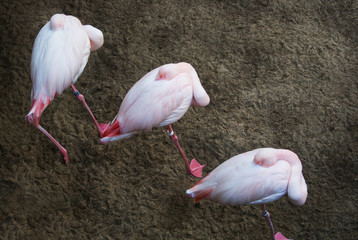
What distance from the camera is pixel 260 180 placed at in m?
1.80

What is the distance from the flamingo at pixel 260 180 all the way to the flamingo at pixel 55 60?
99 cm

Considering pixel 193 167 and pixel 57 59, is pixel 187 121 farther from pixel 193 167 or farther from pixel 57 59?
pixel 57 59

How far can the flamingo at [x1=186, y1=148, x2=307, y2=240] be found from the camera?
1.80 meters

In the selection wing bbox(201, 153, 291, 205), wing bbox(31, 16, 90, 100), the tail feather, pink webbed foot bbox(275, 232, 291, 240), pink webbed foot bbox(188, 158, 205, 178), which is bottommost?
pink webbed foot bbox(275, 232, 291, 240)

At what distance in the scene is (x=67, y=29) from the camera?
88.4 inches

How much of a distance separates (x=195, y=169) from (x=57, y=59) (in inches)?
40.6

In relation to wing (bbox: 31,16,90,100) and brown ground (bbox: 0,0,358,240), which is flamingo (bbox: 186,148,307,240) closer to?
brown ground (bbox: 0,0,358,240)

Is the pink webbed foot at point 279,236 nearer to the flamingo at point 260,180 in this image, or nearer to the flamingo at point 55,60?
the flamingo at point 260,180

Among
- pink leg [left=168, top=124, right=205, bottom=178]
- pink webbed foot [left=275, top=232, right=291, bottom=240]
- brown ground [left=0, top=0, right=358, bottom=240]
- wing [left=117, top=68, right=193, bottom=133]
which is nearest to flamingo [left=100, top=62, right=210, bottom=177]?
wing [left=117, top=68, right=193, bottom=133]

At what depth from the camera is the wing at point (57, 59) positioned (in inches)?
83.7

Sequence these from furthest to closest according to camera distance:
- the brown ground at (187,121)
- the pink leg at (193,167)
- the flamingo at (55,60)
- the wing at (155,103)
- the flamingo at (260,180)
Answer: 1. the pink leg at (193,167)
2. the brown ground at (187,121)
3. the flamingo at (55,60)
4. the wing at (155,103)
5. the flamingo at (260,180)

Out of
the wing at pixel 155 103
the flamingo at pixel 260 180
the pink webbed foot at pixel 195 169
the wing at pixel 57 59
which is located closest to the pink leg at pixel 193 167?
the pink webbed foot at pixel 195 169

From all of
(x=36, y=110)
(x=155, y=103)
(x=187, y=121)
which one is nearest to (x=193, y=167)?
(x=187, y=121)

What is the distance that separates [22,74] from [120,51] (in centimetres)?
73
